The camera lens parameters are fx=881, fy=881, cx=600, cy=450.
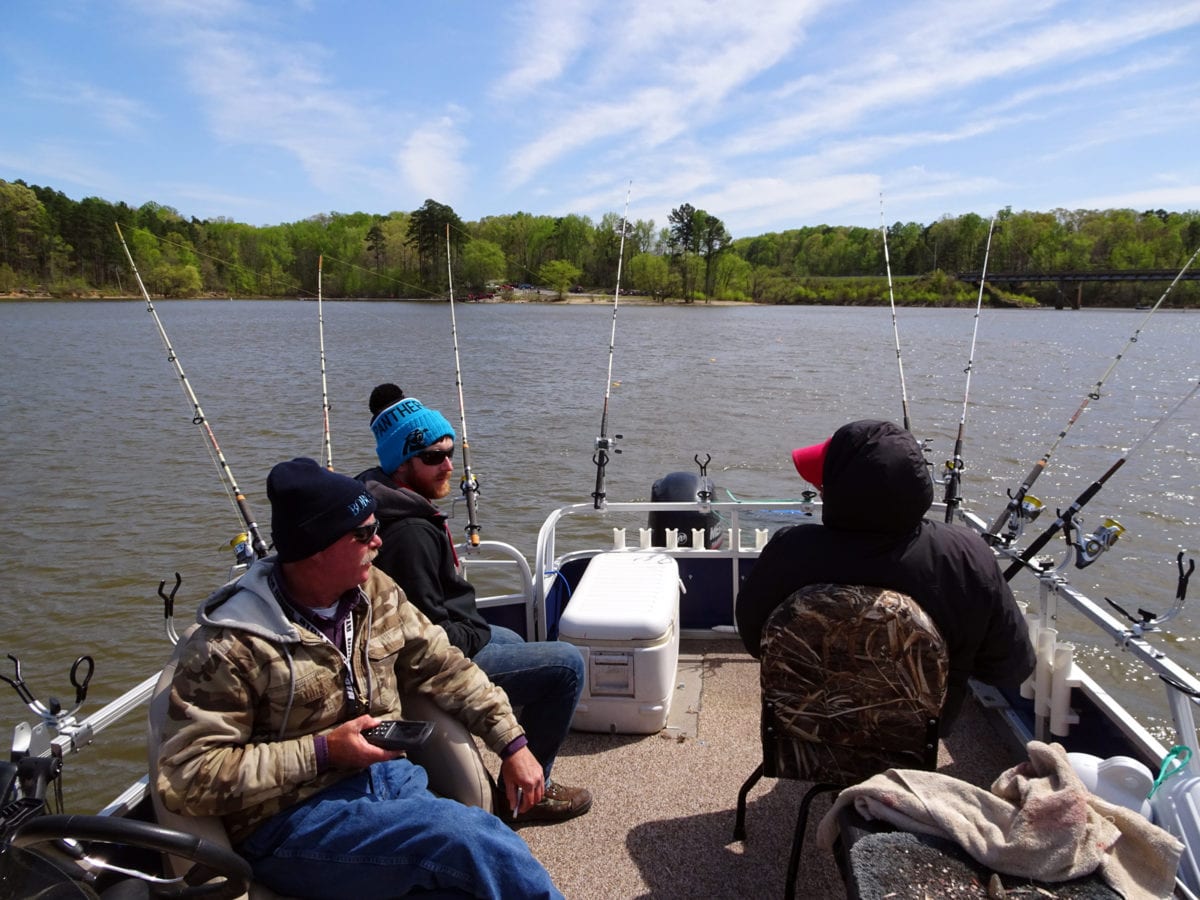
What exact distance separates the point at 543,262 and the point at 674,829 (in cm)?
8291

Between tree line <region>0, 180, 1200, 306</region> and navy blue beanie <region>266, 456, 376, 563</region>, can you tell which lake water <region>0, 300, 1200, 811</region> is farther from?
tree line <region>0, 180, 1200, 306</region>

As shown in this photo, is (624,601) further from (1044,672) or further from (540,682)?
(1044,672)

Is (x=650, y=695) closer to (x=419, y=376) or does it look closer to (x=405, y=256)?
(x=419, y=376)

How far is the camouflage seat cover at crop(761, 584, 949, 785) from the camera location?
2.12 metres

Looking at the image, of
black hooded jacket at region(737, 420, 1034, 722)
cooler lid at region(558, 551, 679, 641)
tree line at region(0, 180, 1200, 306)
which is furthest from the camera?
tree line at region(0, 180, 1200, 306)

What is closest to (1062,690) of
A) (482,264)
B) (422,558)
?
(422,558)

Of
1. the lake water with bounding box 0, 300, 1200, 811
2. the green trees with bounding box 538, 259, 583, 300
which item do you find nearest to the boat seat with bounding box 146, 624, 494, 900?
the lake water with bounding box 0, 300, 1200, 811

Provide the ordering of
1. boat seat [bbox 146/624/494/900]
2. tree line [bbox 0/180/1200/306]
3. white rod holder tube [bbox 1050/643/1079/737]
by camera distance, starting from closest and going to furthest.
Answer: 1. boat seat [bbox 146/624/494/900]
2. white rod holder tube [bbox 1050/643/1079/737]
3. tree line [bbox 0/180/1200/306]

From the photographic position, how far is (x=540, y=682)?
2.84 m

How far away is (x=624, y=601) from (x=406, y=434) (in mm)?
A: 1199

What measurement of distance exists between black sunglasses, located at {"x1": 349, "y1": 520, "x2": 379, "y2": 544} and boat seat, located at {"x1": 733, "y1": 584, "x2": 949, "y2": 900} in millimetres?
→ 1012

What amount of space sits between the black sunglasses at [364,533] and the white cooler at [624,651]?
1469 millimetres

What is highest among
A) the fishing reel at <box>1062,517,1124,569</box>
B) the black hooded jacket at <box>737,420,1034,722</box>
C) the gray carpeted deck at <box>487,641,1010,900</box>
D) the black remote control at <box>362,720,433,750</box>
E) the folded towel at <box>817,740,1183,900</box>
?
the black hooded jacket at <box>737,420,1034,722</box>

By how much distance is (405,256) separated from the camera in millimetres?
65562
